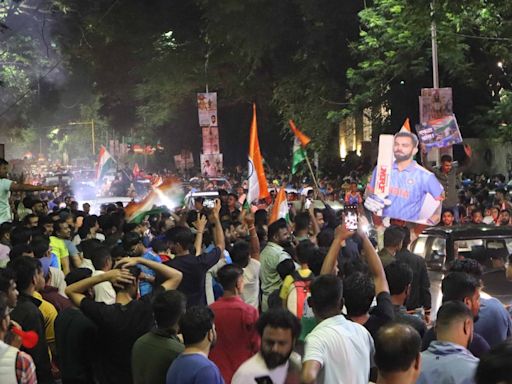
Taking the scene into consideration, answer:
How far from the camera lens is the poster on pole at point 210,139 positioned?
34.3 m

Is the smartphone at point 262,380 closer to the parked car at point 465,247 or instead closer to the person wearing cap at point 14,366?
the person wearing cap at point 14,366

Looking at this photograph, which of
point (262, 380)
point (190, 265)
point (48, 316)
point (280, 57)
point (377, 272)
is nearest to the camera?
point (262, 380)

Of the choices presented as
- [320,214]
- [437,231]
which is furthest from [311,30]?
[437,231]

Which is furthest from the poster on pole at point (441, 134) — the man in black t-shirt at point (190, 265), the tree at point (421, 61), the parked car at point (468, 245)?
the man in black t-shirt at point (190, 265)

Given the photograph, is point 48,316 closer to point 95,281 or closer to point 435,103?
point 95,281

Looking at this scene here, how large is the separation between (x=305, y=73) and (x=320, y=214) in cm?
2088

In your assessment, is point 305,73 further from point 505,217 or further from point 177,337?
point 177,337

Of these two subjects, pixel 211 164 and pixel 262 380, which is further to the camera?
pixel 211 164

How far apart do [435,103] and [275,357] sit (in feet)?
66.8

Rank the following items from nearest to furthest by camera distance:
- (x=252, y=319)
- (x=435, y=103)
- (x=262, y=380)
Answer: (x=262, y=380) < (x=252, y=319) < (x=435, y=103)

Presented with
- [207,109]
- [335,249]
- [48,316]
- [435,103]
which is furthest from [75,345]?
[207,109]

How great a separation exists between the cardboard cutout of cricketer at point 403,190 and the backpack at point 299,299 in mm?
6088

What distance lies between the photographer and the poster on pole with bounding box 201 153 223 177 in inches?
1276

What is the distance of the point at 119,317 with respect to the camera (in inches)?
232
